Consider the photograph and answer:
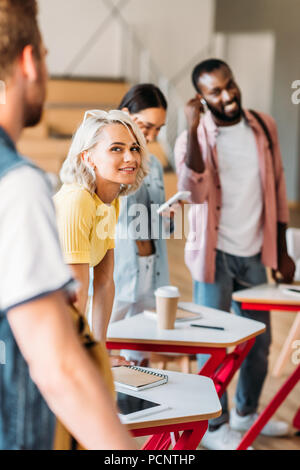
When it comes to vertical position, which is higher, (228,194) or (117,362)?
(228,194)

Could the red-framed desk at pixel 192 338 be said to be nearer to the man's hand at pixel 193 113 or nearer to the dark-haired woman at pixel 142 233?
the dark-haired woman at pixel 142 233

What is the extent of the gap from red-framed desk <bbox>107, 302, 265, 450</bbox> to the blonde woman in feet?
0.71

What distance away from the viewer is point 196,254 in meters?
3.14

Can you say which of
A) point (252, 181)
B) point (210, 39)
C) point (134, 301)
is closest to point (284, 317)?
point (252, 181)

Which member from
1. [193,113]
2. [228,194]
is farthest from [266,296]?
[193,113]

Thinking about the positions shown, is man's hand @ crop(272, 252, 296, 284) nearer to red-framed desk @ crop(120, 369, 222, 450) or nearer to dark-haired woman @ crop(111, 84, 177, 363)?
dark-haired woman @ crop(111, 84, 177, 363)

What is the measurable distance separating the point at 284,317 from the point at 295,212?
6054mm

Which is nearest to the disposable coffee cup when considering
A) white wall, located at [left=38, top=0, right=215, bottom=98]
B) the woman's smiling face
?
the woman's smiling face

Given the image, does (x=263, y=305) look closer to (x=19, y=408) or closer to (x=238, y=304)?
(x=238, y=304)

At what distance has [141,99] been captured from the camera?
8.73 ft

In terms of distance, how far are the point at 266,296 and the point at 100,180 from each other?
115 centimetres

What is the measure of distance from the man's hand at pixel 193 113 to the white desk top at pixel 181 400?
131cm

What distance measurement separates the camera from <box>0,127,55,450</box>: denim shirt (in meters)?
1.06

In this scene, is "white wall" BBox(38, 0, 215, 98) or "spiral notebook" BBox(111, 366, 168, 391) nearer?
"spiral notebook" BBox(111, 366, 168, 391)
